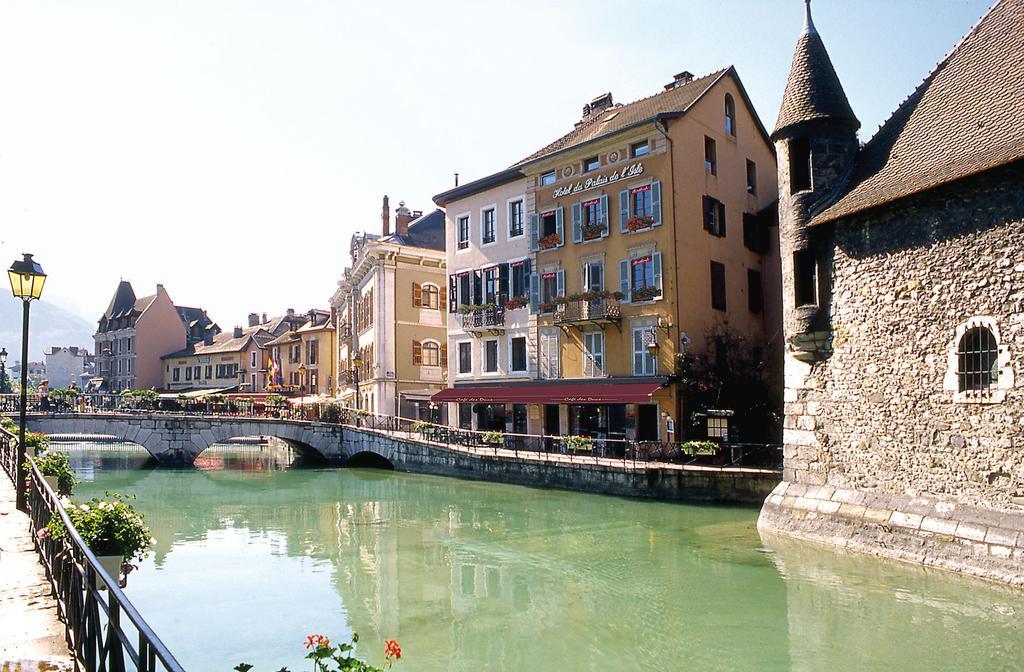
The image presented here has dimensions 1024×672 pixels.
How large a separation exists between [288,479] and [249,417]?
20.7ft

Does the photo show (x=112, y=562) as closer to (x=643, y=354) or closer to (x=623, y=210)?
(x=643, y=354)

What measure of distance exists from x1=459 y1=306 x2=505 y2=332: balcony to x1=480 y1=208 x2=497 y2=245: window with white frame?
303cm

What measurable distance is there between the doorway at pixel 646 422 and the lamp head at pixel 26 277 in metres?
19.9

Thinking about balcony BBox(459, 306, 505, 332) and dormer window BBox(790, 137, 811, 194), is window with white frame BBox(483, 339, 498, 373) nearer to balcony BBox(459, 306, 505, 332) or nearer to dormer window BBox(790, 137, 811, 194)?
balcony BBox(459, 306, 505, 332)

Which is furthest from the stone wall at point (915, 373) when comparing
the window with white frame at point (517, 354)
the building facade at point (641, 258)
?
the window with white frame at point (517, 354)

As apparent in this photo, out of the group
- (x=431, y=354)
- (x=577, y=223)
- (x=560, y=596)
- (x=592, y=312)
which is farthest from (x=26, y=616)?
(x=431, y=354)

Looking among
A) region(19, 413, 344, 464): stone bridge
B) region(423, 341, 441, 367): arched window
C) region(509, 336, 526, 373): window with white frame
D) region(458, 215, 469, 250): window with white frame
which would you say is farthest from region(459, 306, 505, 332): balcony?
region(19, 413, 344, 464): stone bridge

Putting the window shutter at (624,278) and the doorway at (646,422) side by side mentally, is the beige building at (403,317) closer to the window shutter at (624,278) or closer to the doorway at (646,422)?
the doorway at (646,422)

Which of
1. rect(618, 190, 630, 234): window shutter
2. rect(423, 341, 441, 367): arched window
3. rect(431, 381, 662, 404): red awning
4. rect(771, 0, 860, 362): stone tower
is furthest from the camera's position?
rect(423, 341, 441, 367): arched window

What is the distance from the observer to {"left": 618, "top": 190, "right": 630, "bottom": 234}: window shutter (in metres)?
27.1

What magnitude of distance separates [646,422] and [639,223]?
691 centimetres

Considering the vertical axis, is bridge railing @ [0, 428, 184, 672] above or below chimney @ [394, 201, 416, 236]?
below

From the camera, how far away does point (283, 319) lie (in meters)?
69.9

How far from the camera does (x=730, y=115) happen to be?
95.8ft
